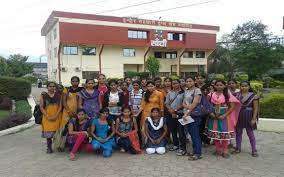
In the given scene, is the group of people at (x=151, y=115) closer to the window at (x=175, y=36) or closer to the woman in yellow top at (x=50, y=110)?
the woman in yellow top at (x=50, y=110)

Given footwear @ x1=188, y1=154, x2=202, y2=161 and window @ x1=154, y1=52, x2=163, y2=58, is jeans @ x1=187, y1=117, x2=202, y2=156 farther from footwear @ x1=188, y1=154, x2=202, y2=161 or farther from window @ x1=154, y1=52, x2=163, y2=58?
window @ x1=154, y1=52, x2=163, y2=58

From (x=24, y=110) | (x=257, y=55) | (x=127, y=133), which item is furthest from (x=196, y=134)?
(x=257, y=55)

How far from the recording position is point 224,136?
6.36 meters

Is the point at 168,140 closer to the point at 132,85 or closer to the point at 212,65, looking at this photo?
the point at 132,85

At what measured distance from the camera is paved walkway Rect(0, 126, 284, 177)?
5535 mm

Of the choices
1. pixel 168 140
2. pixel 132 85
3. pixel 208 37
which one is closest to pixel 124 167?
pixel 168 140

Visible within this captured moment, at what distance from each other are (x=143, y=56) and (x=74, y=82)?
37.2 m

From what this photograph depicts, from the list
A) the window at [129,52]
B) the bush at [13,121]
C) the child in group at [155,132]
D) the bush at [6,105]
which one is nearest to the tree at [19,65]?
the window at [129,52]

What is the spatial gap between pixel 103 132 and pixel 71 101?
991 mm

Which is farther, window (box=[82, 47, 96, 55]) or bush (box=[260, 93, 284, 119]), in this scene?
window (box=[82, 47, 96, 55])

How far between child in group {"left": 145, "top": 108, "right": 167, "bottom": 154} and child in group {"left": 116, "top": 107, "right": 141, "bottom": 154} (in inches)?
9.5

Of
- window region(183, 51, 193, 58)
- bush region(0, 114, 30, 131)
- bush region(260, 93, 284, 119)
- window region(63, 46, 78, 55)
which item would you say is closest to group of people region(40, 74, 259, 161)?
bush region(260, 93, 284, 119)

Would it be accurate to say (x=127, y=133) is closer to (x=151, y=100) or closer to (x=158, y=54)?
(x=151, y=100)

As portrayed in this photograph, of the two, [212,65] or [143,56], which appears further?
[212,65]
